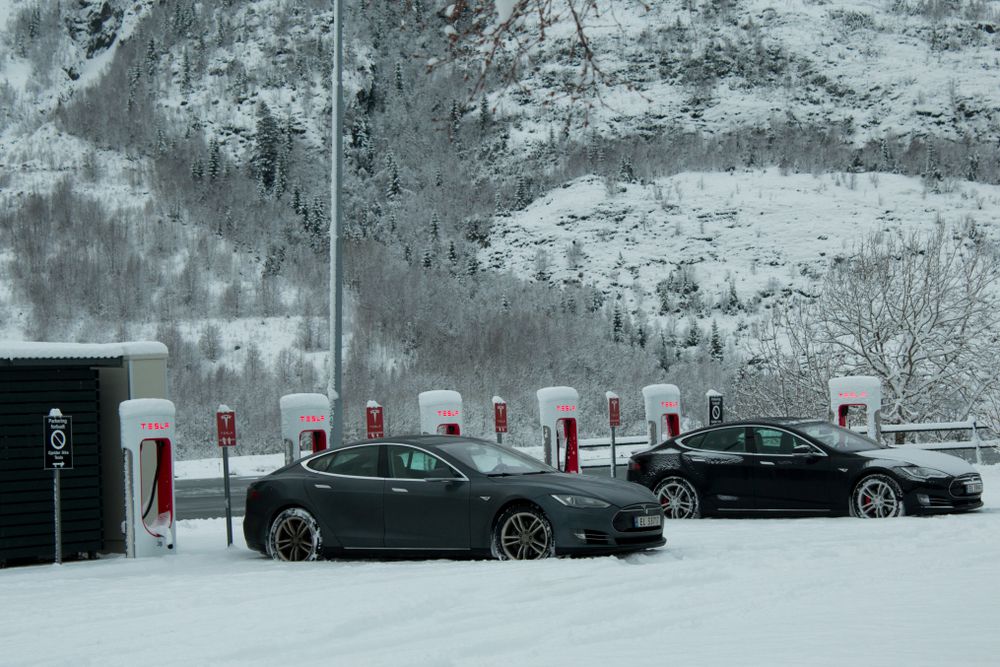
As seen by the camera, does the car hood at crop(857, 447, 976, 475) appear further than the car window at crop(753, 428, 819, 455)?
No

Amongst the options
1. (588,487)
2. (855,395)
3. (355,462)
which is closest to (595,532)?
(588,487)

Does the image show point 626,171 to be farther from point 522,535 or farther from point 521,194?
point 522,535

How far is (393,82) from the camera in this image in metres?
158

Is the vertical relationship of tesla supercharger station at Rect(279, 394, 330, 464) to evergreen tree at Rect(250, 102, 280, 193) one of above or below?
below

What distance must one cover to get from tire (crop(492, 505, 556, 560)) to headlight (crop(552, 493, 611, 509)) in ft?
0.81

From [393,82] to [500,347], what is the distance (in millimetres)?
67370

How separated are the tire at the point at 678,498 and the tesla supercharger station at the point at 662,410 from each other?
4.15m

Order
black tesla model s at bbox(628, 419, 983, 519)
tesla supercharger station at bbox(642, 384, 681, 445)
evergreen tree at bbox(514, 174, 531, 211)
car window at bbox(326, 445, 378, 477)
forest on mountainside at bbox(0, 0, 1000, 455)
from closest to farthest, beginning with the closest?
car window at bbox(326, 445, 378, 477) → black tesla model s at bbox(628, 419, 983, 519) → tesla supercharger station at bbox(642, 384, 681, 445) → forest on mountainside at bbox(0, 0, 1000, 455) → evergreen tree at bbox(514, 174, 531, 211)

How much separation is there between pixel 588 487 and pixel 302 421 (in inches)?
217

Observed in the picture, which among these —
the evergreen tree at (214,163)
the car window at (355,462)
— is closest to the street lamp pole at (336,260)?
the car window at (355,462)

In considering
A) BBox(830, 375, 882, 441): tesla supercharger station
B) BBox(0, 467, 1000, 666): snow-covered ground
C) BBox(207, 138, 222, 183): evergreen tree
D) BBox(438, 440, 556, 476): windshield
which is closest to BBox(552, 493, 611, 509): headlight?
BBox(0, 467, 1000, 666): snow-covered ground

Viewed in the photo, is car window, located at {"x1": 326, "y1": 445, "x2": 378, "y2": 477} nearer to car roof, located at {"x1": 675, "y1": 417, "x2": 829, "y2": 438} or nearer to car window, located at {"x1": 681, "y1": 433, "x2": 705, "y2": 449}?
car roof, located at {"x1": 675, "y1": 417, "x2": 829, "y2": 438}

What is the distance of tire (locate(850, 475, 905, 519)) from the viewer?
50.9 ft

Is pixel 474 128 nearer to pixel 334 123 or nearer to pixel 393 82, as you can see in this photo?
pixel 393 82
